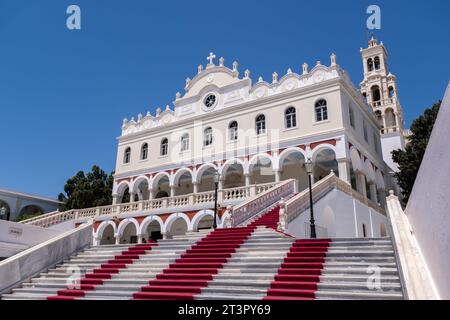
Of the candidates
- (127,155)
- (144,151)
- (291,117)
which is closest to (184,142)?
(144,151)

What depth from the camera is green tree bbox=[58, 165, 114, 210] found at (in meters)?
37.4

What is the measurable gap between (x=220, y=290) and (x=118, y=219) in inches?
797

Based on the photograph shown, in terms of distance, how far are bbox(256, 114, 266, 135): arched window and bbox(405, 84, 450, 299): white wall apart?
65.8ft

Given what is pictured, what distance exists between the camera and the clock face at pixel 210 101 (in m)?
29.5

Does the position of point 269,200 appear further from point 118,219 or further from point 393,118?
point 393,118

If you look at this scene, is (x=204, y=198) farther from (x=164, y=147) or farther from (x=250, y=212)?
(x=164, y=147)

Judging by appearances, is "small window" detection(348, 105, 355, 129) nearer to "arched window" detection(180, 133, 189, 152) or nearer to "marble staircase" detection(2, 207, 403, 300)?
"arched window" detection(180, 133, 189, 152)

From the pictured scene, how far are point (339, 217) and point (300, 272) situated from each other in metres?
13.0

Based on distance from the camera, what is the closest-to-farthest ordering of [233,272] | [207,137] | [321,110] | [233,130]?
[233,272]
[321,110]
[233,130]
[207,137]

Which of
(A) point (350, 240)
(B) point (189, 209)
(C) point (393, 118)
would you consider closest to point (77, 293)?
(A) point (350, 240)

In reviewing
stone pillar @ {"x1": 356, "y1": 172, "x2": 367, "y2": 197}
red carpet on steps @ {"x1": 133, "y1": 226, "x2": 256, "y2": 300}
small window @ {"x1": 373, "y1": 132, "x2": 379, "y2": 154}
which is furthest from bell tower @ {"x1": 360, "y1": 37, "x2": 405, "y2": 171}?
red carpet on steps @ {"x1": 133, "y1": 226, "x2": 256, "y2": 300}

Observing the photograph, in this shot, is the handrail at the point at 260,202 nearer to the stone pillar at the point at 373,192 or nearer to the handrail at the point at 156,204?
the handrail at the point at 156,204

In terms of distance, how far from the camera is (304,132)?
79.2 feet

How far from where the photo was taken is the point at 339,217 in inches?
771
